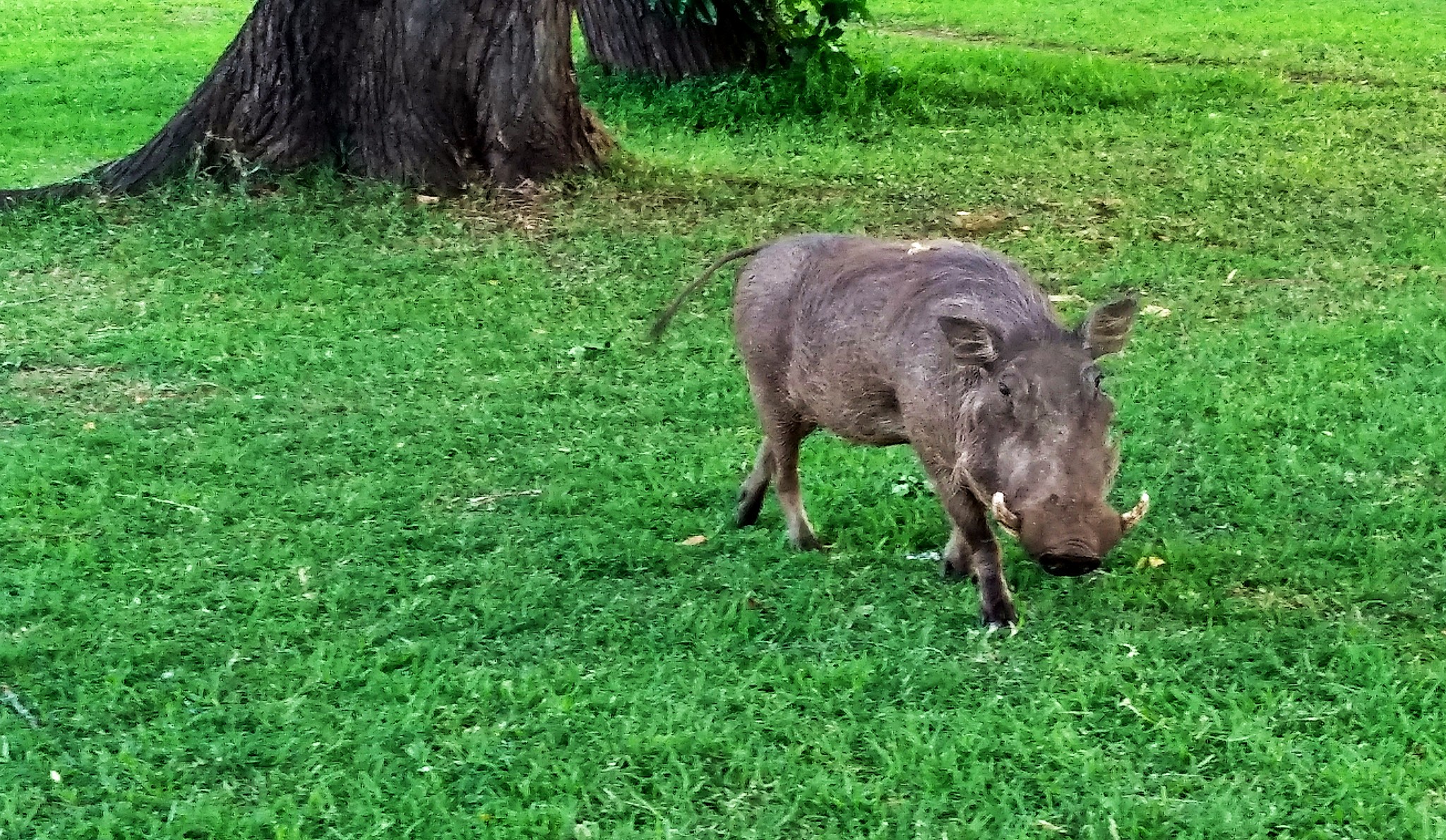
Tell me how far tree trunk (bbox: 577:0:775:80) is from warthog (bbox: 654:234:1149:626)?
24.2 ft

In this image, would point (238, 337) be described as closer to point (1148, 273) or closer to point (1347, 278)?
point (1148, 273)

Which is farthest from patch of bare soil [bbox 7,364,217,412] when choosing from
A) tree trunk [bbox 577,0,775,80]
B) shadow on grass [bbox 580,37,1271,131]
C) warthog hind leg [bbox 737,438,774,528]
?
tree trunk [bbox 577,0,775,80]

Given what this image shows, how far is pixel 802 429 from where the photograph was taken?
4.62 meters

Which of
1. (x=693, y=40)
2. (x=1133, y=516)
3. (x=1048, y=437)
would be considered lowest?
(x=1133, y=516)

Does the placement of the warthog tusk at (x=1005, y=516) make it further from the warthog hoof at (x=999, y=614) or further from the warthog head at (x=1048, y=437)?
the warthog hoof at (x=999, y=614)

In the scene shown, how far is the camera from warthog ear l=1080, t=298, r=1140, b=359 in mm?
3691

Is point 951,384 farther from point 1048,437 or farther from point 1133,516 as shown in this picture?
point 1133,516

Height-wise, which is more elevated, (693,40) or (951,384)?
(693,40)

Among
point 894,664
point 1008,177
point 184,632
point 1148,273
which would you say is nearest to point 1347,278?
point 1148,273

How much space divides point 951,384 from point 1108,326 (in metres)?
0.40

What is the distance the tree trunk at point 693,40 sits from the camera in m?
11.9

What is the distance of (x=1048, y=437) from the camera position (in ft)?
11.3

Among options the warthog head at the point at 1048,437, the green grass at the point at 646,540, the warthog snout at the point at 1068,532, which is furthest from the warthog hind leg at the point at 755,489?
the warthog snout at the point at 1068,532

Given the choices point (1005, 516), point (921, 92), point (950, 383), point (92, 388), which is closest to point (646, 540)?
point (950, 383)
